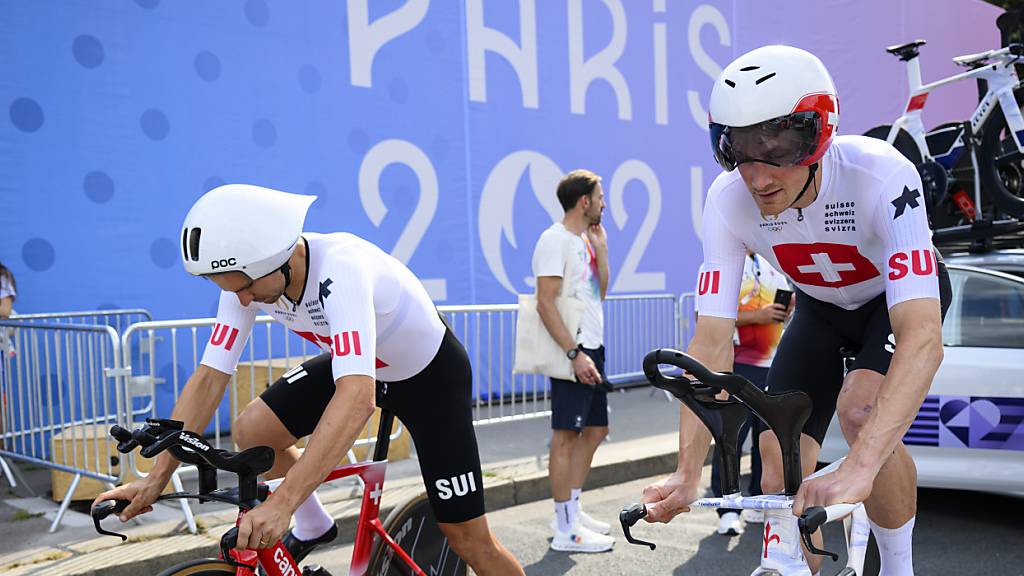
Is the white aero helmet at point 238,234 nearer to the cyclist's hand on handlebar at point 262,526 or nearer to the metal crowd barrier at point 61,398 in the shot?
the cyclist's hand on handlebar at point 262,526

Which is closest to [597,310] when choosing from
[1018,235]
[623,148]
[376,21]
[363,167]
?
[1018,235]

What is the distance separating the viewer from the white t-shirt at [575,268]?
5.99 metres

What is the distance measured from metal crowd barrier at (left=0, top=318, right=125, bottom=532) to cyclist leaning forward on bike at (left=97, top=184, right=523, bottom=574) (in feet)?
9.19

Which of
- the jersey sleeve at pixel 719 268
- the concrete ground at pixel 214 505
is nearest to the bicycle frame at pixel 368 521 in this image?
the concrete ground at pixel 214 505

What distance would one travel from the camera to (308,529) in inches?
141

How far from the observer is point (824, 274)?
298 cm

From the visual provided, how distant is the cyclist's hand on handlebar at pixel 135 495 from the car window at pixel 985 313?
4.60m

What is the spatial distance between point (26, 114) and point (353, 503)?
4315 millimetres

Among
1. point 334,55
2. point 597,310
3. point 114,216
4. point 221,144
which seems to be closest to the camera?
point 597,310

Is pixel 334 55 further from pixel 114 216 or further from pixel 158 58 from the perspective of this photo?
pixel 114 216

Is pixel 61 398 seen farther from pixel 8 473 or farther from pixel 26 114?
pixel 26 114

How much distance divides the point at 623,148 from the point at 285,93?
182 inches

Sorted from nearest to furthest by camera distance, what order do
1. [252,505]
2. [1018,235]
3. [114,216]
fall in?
[252,505]
[1018,235]
[114,216]

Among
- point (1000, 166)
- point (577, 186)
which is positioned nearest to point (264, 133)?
point (577, 186)
